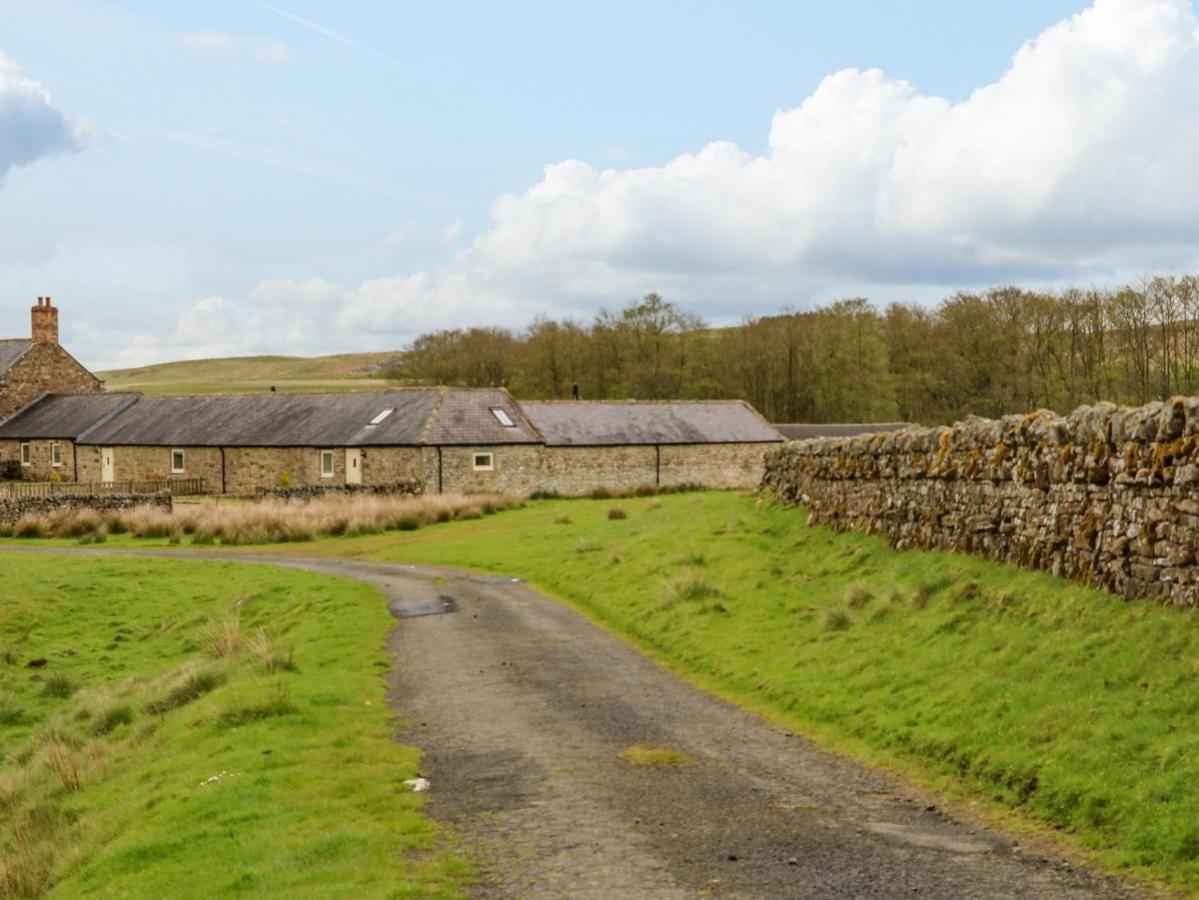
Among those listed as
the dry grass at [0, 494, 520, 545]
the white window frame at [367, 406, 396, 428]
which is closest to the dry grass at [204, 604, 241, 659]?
the dry grass at [0, 494, 520, 545]

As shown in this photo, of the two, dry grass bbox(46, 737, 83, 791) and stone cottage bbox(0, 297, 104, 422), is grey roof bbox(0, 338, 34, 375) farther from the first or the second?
dry grass bbox(46, 737, 83, 791)

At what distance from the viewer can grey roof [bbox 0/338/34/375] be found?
70.5m

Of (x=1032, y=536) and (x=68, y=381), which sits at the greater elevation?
(x=68, y=381)

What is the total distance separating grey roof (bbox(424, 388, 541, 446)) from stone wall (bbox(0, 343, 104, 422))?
3011cm

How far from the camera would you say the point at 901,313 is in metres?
86.6

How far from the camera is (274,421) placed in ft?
189

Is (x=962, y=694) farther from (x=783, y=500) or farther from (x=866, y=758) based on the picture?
(x=783, y=500)

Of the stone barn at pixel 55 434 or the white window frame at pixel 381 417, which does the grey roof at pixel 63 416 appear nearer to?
the stone barn at pixel 55 434

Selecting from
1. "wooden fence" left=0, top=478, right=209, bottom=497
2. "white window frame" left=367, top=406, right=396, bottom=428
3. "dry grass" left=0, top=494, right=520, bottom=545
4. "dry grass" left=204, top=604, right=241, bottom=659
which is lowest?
"dry grass" left=204, top=604, right=241, bottom=659

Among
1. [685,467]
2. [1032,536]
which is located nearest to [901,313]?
[685,467]

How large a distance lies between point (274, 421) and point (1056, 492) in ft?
158

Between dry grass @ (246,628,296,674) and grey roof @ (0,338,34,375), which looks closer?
dry grass @ (246,628,296,674)

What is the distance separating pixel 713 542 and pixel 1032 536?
9.71 m

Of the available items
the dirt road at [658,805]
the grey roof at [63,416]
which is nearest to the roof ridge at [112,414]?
the grey roof at [63,416]
